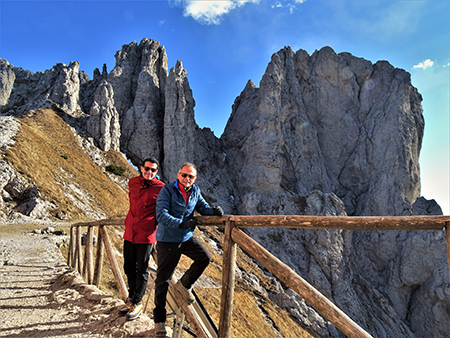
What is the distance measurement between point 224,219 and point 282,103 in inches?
1850

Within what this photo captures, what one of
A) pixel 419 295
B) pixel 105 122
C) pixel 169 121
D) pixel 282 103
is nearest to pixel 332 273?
pixel 419 295

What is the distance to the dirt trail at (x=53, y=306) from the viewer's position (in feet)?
12.9

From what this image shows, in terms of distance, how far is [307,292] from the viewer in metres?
2.20

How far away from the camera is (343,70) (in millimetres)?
51656

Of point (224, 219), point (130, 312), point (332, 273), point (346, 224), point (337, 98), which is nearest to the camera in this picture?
point (346, 224)

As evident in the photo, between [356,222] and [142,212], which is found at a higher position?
[356,222]

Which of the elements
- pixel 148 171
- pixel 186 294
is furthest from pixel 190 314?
pixel 148 171

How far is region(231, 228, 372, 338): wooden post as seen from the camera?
1892mm

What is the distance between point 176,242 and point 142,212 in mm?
1203

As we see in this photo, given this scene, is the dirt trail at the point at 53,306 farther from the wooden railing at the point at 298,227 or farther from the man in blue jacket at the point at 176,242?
the wooden railing at the point at 298,227

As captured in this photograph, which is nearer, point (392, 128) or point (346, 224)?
point (346, 224)

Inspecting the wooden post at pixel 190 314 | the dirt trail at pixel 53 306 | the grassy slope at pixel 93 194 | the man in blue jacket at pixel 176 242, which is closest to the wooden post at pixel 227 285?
the wooden post at pixel 190 314

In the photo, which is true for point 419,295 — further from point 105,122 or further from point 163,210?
point 105,122

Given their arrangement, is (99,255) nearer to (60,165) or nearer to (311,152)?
(60,165)
